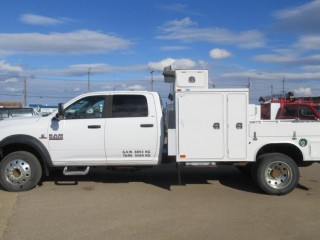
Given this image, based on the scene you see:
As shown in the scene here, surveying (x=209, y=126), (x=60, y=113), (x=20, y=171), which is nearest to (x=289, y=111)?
(x=209, y=126)

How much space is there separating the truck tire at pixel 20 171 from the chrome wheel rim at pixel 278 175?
4522 millimetres

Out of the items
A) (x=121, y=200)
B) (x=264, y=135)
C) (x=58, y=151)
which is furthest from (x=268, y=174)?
(x=58, y=151)

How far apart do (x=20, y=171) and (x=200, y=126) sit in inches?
144

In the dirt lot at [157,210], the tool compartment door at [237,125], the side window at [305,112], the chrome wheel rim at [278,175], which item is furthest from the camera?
the side window at [305,112]

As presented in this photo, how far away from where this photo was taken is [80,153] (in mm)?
9211

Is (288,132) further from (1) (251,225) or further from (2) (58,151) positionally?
(2) (58,151)

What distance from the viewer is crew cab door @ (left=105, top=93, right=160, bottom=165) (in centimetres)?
913

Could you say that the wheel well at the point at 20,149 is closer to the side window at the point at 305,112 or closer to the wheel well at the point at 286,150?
the wheel well at the point at 286,150

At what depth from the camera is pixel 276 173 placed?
8977 mm

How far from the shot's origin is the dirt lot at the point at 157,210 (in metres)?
6.34

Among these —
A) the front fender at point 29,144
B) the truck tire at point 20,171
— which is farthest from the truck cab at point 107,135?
the truck tire at point 20,171

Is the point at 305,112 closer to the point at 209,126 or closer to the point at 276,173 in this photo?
the point at 276,173

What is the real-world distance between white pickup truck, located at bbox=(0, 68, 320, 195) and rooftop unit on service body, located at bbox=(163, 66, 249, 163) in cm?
2

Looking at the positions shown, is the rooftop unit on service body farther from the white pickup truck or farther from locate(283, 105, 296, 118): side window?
locate(283, 105, 296, 118): side window
